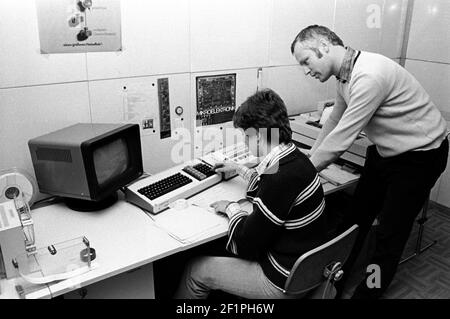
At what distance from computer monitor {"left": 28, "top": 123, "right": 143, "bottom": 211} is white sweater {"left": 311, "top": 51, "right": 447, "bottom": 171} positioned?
0.92m

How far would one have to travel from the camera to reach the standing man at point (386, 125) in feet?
6.34

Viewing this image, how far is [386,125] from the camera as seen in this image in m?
2.02

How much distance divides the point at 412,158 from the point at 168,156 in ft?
4.28

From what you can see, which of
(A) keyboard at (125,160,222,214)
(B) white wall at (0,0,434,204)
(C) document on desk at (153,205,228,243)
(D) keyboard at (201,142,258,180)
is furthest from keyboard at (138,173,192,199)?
(B) white wall at (0,0,434,204)

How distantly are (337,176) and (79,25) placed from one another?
152 centimetres

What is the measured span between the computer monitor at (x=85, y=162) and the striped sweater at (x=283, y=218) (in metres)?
0.63

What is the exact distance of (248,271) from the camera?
171 centimetres

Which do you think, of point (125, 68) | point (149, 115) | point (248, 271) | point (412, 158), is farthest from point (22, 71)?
point (412, 158)

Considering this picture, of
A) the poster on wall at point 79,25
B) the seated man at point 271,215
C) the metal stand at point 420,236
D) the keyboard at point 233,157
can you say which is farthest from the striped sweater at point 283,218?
the metal stand at point 420,236

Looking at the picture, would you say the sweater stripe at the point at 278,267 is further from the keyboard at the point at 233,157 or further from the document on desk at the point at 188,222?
the keyboard at the point at 233,157

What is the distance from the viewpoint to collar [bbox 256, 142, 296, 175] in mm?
1579

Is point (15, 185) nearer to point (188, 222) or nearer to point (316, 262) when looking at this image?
Result: point (188, 222)

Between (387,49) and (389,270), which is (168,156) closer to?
(389,270)

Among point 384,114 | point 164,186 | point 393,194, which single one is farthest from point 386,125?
point 164,186
